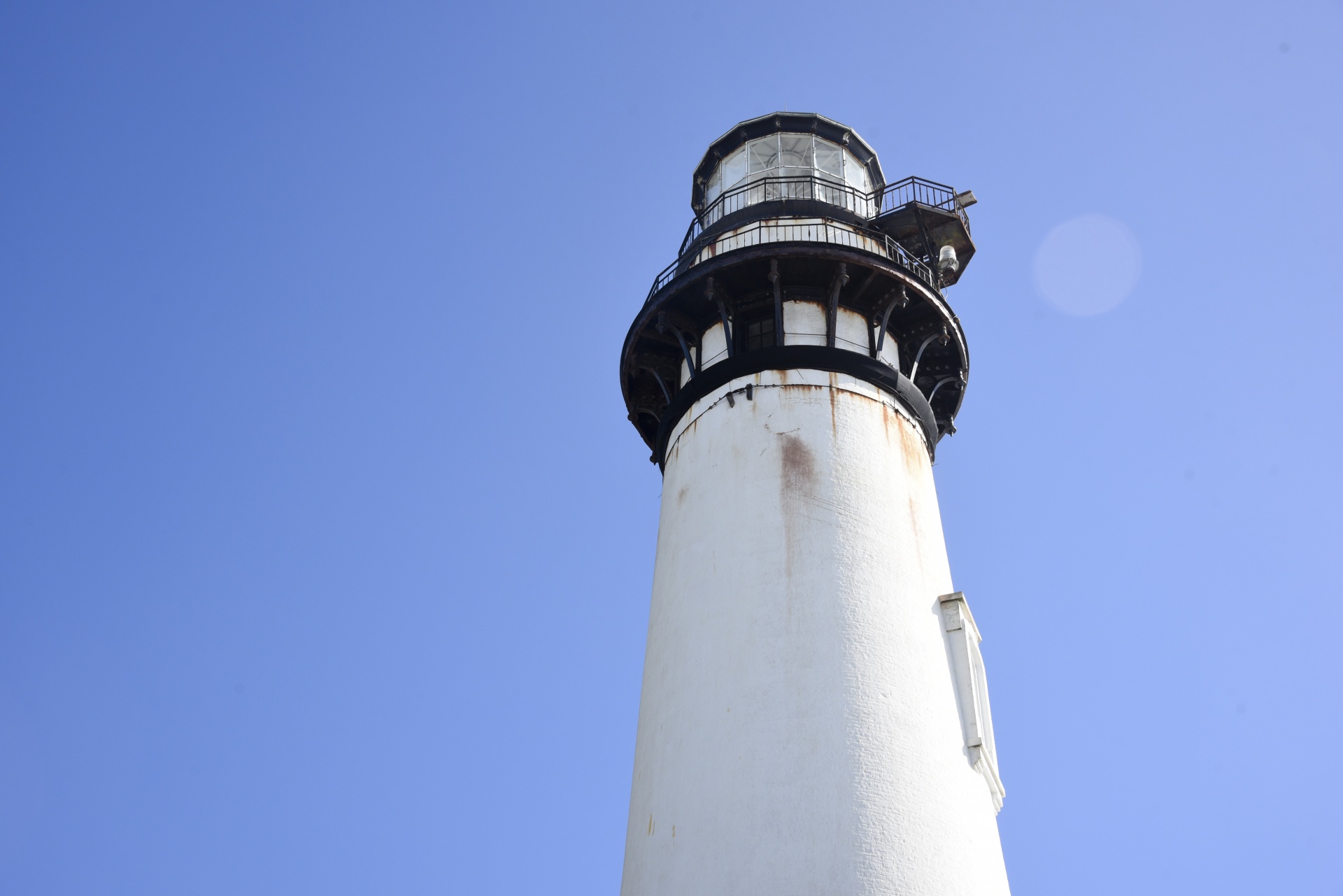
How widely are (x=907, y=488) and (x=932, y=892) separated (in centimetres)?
689

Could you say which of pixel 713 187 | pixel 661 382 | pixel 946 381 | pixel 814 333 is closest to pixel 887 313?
pixel 814 333

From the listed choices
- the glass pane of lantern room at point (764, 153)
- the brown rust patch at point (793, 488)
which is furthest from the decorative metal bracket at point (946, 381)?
the glass pane of lantern room at point (764, 153)

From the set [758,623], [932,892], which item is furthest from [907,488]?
[932,892]

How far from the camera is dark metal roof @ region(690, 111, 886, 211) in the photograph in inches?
1000

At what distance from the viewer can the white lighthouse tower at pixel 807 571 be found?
1424cm

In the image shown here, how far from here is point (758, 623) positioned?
16188 millimetres

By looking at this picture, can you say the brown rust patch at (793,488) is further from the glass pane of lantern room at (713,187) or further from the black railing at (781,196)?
the glass pane of lantern room at (713,187)

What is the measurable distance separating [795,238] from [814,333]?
2.13 metres

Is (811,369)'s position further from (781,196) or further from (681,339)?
(781,196)

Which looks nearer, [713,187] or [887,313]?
[887,313]

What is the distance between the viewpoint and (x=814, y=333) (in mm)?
20188

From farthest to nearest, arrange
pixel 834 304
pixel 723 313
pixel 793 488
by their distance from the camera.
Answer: pixel 723 313
pixel 834 304
pixel 793 488

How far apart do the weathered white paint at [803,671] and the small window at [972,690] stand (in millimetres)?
158

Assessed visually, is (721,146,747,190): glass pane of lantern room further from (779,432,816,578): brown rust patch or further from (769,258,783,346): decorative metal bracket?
(779,432,816,578): brown rust patch
